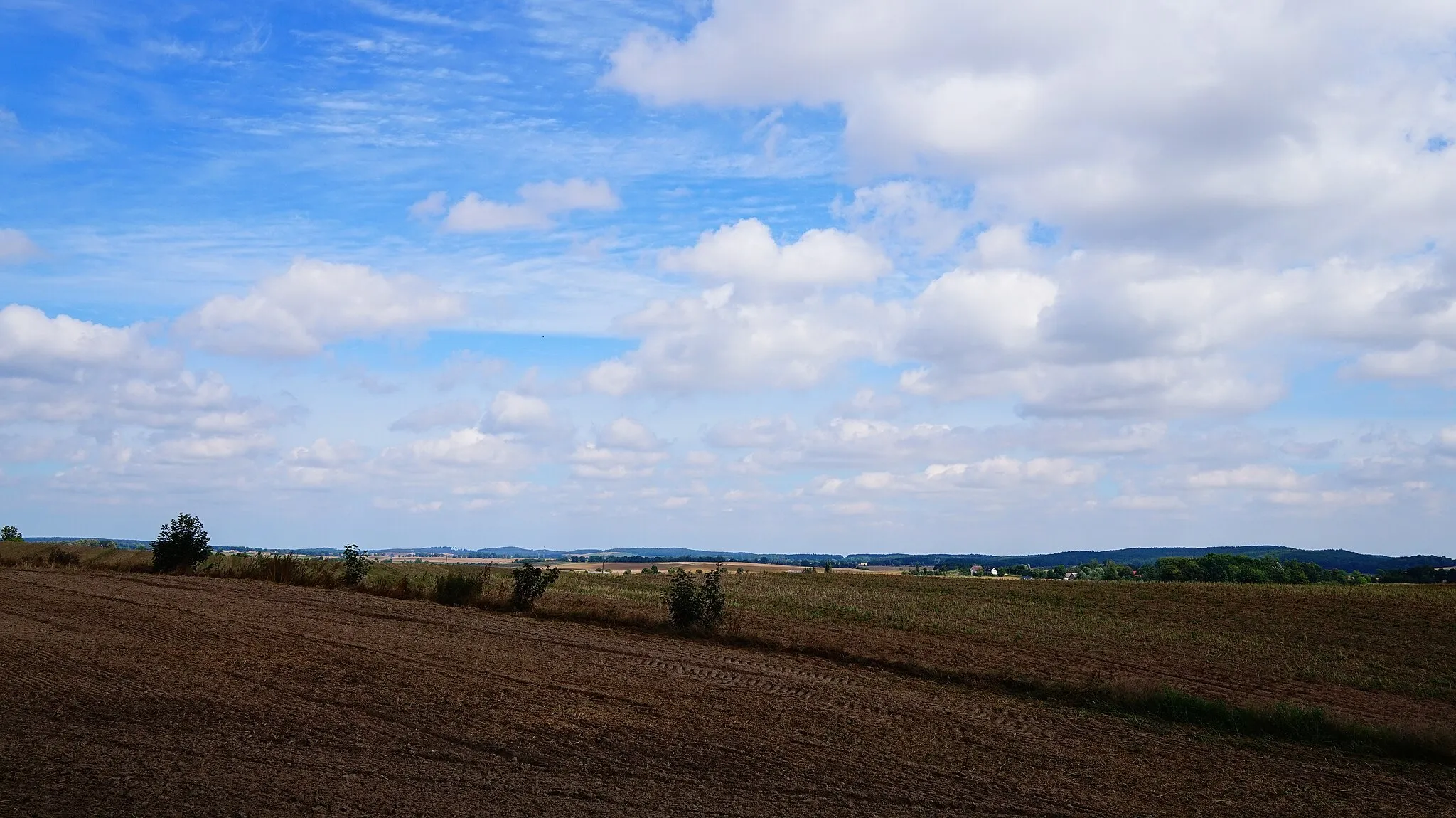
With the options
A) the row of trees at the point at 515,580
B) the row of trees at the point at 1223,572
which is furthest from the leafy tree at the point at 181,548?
the row of trees at the point at 1223,572

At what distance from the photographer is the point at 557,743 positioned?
11.4m

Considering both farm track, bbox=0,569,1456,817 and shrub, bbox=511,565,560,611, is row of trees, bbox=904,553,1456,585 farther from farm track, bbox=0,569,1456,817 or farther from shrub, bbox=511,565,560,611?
farm track, bbox=0,569,1456,817

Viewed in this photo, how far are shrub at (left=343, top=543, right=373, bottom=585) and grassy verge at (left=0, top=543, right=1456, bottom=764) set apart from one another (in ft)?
1.16

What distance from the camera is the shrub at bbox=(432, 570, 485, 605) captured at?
29750 mm

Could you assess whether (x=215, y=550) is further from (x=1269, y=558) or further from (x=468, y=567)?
(x=1269, y=558)

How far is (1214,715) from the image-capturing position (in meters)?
16.0

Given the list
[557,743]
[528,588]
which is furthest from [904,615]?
[557,743]

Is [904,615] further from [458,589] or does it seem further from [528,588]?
[458,589]

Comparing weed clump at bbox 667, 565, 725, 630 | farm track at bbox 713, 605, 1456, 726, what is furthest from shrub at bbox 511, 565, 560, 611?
farm track at bbox 713, 605, 1456, 726

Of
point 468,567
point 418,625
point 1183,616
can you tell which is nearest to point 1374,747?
point 418,625

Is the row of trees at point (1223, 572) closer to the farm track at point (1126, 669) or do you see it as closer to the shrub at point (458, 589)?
the farm track at point (1126, 669)

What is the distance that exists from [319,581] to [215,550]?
23.8 ft

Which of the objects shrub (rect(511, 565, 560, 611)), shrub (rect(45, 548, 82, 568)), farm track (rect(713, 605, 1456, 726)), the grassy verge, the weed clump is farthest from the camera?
shrub (rect(45, 548, 82, 568))

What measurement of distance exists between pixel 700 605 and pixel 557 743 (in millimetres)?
13330
